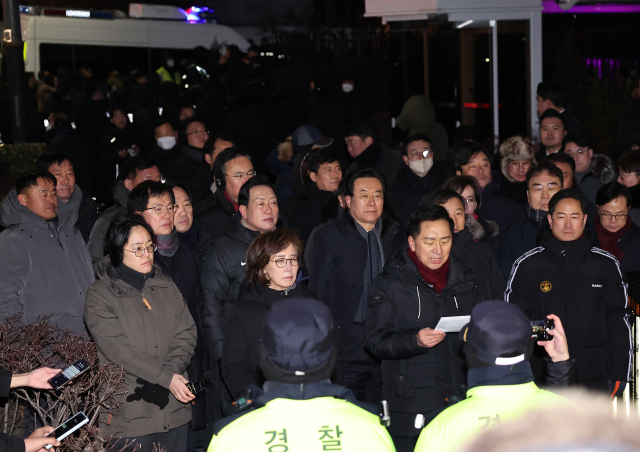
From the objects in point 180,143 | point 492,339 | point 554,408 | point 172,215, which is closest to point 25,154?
point 180,143

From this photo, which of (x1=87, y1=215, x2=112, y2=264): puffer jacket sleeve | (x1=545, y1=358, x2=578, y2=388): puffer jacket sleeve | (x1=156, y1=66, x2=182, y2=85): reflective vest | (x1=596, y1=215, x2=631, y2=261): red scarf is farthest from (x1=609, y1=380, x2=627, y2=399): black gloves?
(x1=156, y1=66, x2=182, y2=85): reflective vest

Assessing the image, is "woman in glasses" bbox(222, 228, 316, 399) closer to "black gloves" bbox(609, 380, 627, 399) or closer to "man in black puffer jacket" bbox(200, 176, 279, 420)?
"man in black puffer jacket" bbox(200, 176, 279, 420)

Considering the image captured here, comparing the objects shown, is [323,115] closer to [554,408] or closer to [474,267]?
[474,267]

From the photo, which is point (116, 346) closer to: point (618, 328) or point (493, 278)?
point (493, 278)

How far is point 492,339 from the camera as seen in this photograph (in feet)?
8.94

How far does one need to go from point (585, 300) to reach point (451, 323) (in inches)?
44.6

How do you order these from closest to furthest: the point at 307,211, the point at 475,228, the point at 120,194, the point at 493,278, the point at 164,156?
the point at 493,278
the point at 475,228
the point at 120,194
the point at 307,211
the point at 164,156

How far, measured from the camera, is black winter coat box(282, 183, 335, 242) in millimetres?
6703

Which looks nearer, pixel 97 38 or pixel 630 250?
pixel 630 250

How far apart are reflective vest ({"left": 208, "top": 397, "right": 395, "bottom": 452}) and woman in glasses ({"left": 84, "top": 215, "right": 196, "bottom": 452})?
1962 mm

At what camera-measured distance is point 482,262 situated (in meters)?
5.29

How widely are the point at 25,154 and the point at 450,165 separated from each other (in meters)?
5.35

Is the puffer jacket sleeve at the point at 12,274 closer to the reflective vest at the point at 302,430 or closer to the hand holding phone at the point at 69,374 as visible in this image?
the hand holding phone at the point at 69,374

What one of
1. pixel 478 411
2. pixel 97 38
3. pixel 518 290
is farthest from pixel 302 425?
pixel 97 38
